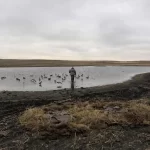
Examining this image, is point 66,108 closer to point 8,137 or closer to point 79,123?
Result: point 79,123

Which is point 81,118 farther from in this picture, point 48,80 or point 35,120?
point 48,80

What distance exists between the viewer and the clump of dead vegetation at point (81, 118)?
10180mm

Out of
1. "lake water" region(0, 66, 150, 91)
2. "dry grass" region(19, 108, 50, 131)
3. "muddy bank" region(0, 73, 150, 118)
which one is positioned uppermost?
"dry grass" region(19, 108, 50, 131)

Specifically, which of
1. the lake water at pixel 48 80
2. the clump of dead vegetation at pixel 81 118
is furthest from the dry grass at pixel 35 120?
the lake water at pixel 48 80

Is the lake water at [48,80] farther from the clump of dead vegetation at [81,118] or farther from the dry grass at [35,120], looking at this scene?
the dry grass at [35,120]

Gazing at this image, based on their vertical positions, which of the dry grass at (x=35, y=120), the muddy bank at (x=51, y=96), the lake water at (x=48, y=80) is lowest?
the lake water at (x=48, y=80)

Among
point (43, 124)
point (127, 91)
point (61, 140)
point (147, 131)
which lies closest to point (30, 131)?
point (43, 124)

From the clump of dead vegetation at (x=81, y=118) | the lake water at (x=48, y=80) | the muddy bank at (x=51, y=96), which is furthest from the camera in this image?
the lake water at (x=48, y=80)

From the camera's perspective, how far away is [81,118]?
425 inches

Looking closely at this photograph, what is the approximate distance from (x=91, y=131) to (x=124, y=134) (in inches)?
37.8

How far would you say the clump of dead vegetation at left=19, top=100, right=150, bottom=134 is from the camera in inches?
401

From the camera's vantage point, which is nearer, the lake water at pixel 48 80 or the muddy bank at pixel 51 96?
the muddy bank at pixel 51 96

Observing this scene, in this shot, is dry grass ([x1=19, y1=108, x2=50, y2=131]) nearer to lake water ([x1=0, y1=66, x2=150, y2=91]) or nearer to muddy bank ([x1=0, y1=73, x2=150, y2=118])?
muddy bank ([x1=0, y1=73, x2=150, y2=118])

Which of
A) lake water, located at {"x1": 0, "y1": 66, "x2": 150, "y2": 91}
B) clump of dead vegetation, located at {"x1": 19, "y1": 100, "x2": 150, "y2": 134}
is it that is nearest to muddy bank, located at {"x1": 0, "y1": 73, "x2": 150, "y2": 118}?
clump of dead vegetation, located at {"x1": 19, "y1": 100, "x2": 150, "y2": 134}
